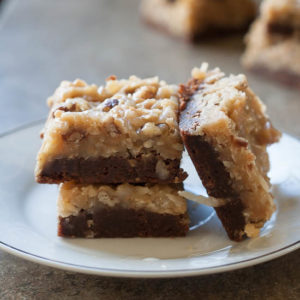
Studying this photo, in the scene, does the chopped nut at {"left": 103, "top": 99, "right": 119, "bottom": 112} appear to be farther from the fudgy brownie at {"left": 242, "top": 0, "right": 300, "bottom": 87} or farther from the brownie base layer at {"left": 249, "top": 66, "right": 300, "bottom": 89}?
the brownie base layer at {"left": 249, "top": 66, "right": 300, "bottom": 89}

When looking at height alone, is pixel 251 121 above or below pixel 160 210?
above

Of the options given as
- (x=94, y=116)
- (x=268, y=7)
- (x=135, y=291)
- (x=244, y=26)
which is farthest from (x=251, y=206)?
(x=244, y=26)

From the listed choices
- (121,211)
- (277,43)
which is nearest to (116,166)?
(121,211)

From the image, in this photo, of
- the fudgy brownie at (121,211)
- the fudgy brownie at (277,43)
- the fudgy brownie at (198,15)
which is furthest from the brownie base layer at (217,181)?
the fudgy brownie at (198,15)

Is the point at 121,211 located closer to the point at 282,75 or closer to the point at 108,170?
the point at 108,170

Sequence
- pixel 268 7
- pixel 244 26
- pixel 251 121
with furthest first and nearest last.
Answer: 1. pixel 244 26
2. pixel 268 7
3. pixel 251 121

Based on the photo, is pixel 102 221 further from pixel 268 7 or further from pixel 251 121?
pixel 268 7

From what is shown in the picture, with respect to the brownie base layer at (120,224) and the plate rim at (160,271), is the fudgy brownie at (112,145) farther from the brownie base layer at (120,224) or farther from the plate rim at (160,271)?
the plate rim at (160,271)
